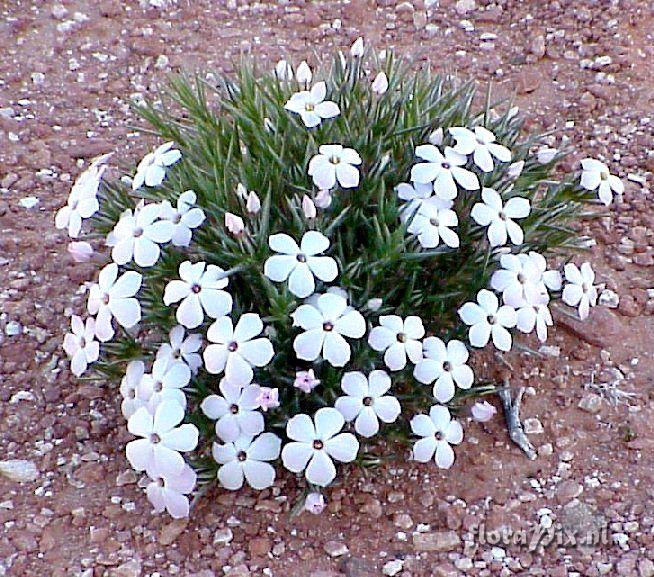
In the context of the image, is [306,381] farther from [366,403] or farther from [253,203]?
[253,203]

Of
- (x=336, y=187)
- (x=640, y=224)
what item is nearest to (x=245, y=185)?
(x=336, y=187)

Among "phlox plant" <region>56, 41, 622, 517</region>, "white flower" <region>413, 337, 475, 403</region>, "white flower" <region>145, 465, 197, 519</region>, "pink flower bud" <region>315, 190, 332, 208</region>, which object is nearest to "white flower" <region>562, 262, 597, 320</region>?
"phlox plant" <region>56, 41, 622, 517</region>

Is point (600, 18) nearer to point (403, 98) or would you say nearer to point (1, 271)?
point (403, 98)

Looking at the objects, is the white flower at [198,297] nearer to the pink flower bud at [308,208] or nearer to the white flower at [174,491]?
the pink flower bud at [308,208]

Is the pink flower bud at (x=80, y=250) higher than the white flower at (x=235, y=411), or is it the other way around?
the pink flower bud at (x=80, y=250)

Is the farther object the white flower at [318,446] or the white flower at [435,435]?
the white flower at [435,435]

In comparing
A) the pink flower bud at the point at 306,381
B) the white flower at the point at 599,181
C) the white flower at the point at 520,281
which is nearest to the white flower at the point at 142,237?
the pink flower bud at the point at 306,381

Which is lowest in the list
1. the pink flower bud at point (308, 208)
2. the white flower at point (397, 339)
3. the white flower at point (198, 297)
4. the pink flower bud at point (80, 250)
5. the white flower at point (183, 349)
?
the white flower at point (183, 349)

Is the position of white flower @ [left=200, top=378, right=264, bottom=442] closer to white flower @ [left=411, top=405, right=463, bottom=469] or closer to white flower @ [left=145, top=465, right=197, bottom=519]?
white flower @ [left=145, top=465, right=197, bottom=519]
